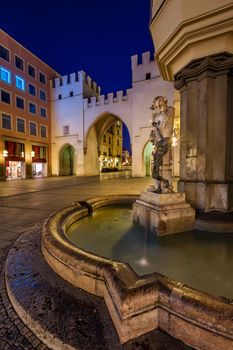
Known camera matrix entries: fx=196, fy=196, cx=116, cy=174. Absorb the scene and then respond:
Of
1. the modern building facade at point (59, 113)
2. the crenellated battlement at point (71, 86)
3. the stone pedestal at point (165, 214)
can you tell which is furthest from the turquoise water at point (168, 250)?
the crenellated battlement at point (71, 86)

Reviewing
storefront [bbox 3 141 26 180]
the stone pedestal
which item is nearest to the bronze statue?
the stone pedestal

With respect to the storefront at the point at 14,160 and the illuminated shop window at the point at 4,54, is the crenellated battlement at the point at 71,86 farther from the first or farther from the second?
the storefront at the point at 14,160

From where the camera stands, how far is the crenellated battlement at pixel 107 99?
863 inches

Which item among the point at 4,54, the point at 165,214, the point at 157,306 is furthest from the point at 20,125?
the point at 157,306

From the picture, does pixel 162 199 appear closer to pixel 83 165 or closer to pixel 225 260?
pixel 225 260

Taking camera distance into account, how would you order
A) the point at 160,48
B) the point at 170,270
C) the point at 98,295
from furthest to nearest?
the point at 160,48 → the point at 170,270 → the point at 98,295

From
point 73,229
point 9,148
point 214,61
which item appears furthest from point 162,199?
point 9,148

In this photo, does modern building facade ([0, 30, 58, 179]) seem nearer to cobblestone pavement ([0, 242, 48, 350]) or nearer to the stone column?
the stone column

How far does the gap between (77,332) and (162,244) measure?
1960mm

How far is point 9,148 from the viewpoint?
20234 millimetres

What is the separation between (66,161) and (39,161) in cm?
492

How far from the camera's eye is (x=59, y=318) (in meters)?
1.48

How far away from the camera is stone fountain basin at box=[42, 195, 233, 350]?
1186mm

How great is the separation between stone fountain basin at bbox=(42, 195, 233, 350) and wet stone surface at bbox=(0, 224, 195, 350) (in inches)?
2.6
